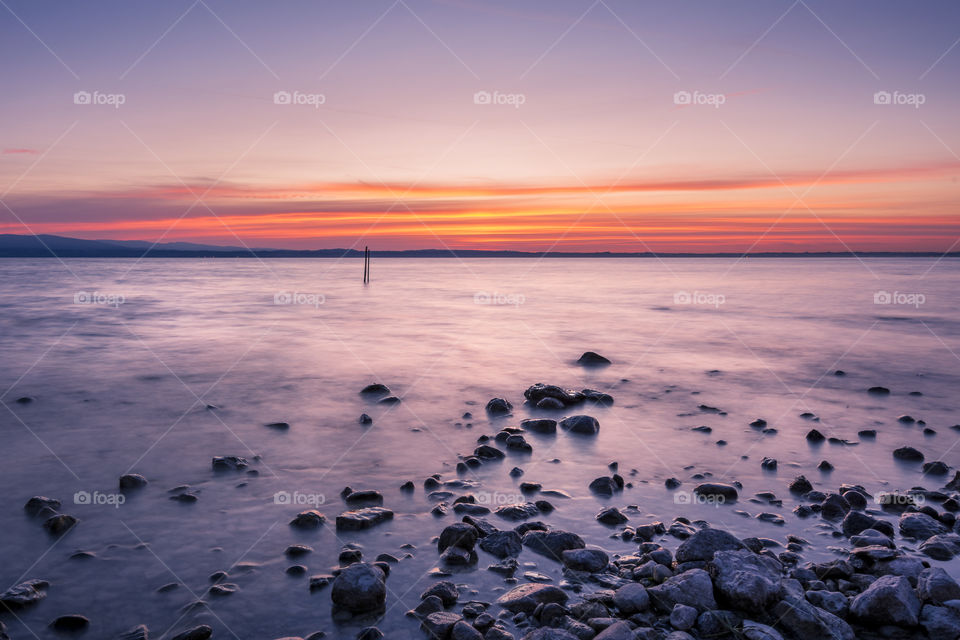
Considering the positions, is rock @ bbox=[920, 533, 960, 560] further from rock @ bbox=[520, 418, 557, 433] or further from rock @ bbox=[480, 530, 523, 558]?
rock @ bbox=[520, 418, 557, 433]

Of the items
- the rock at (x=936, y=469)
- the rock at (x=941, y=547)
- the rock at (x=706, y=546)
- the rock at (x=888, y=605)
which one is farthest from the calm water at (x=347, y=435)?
the rock at (x=888, y=605)

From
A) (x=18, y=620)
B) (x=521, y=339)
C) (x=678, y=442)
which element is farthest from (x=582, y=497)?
(x=521, y=339)

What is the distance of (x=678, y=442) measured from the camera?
32.0ft

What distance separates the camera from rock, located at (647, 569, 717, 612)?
484cm

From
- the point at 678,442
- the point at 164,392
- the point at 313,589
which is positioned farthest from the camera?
the point at 164,392

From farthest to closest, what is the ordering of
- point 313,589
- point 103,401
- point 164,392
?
point 164,392, point 103,401, point 313,589

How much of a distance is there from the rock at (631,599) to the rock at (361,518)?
274 centimetres

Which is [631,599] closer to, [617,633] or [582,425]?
[617,633]

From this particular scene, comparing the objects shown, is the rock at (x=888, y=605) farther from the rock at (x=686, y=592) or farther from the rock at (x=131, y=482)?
the rock at (x=131, y=482)

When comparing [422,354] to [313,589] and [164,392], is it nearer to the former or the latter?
[164,392]

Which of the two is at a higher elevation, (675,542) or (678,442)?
(678,442)

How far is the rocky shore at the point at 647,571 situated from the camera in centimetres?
464

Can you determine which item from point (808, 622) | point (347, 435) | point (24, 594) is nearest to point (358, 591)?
point (24, 594)

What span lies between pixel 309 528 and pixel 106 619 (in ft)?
6.60
